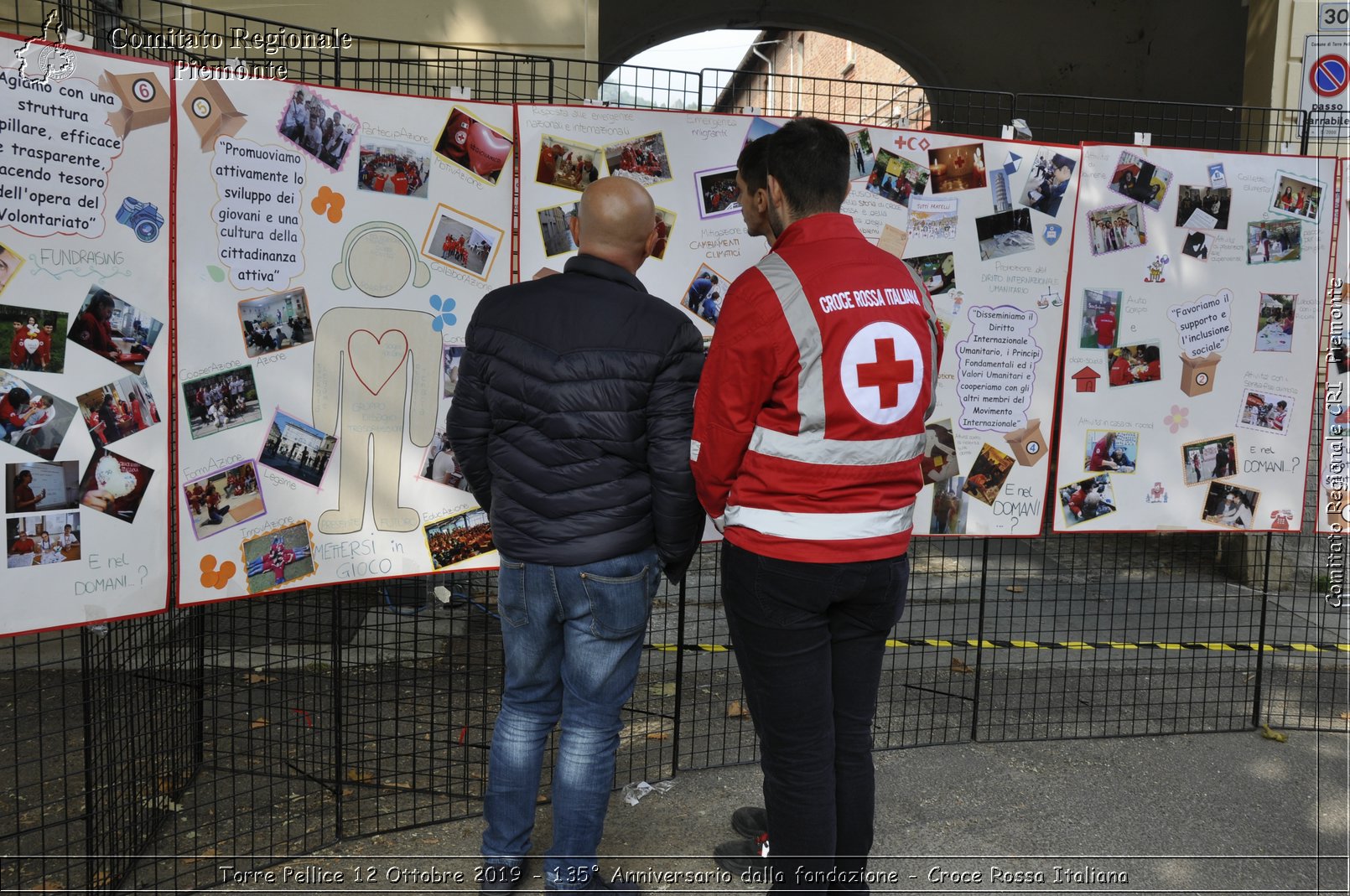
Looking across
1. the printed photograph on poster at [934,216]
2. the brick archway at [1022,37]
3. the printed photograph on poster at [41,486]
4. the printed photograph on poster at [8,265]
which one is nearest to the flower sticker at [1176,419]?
the printed photograph on poster at [934,216]

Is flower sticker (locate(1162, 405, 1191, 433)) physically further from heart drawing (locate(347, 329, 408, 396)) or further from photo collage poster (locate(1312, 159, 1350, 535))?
heart drawing (locate(347, 329, 408, 396))

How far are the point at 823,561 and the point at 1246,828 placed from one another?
7.51ft

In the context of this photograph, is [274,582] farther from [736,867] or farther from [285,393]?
[736,867]

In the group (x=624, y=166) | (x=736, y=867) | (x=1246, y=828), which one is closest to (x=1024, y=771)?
(x=1246, y=828)

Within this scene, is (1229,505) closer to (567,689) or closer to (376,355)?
(567,689)

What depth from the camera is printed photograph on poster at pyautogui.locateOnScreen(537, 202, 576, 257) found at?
3.55 meters

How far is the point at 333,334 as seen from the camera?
10.6 feet

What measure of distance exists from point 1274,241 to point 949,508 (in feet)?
5.83

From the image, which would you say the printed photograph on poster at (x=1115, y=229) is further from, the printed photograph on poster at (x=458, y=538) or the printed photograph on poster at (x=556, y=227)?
the printed photograph on poster at (x=458, y=538)

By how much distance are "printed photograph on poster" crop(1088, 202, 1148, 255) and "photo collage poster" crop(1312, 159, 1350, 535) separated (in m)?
0.92

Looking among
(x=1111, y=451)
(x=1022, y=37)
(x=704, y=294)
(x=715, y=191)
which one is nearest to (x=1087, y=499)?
(x=1111, y=451)

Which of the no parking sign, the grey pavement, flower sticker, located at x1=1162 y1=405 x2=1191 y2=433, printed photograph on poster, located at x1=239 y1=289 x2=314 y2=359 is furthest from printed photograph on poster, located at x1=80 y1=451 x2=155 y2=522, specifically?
the no parking sign

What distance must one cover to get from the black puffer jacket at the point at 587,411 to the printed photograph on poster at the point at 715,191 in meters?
0.89

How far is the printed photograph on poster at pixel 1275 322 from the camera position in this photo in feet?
14.4
